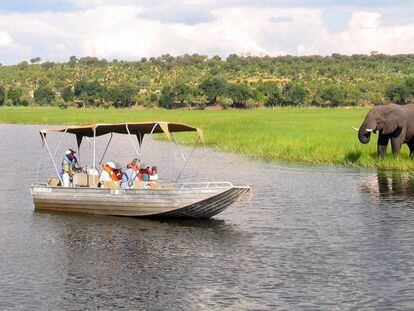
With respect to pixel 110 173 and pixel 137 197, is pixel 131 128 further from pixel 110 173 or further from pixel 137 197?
pixel 137 197

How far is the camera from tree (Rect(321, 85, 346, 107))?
14375cm

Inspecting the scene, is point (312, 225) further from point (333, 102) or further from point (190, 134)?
point (333, 102)

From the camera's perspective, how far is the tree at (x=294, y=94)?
482 feet

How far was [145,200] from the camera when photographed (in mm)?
25938

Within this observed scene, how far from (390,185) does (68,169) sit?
50.5 ft

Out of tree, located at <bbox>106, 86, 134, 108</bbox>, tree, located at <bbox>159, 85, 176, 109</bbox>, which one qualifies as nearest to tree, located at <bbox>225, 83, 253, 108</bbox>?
tree, located at <bbox>159, 85, 176, 109</bbox>

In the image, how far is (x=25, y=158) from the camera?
2014 inches

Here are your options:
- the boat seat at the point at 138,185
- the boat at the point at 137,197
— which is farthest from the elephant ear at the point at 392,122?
the boat seat at the point at 138,185

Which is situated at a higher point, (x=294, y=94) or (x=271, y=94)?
(x=271, y=94)

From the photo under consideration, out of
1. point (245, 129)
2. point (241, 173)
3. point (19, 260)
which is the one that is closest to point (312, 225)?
point (19, 260)

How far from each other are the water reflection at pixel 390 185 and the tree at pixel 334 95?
105 metres

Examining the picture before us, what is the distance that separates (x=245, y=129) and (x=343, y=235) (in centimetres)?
4426

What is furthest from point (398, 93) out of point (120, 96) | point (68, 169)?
point (68, 169)

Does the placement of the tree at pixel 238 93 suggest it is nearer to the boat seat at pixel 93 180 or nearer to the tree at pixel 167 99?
the tree at pixel 167 99
